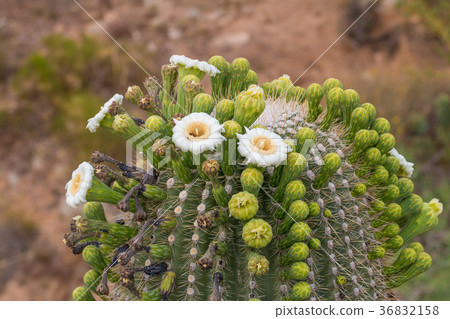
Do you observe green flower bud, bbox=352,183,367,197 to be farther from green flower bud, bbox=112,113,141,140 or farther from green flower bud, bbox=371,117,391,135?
green flower bud, bbox=112,113,141,140

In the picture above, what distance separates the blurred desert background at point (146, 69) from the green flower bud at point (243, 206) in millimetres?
4133

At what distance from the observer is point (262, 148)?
5.56 ft

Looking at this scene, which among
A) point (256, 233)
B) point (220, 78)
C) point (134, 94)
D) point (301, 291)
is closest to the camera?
point (256, 233)

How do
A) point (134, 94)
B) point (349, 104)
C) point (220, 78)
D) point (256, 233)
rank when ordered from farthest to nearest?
point (220, 78)
point (349, 104)
point (134, 94)
point (256, 233)

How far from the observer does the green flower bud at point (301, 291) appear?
169cm

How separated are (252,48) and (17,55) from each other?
4.64 metres

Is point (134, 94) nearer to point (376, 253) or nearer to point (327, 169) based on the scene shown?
point (327, 169)

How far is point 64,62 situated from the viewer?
7.85 meters

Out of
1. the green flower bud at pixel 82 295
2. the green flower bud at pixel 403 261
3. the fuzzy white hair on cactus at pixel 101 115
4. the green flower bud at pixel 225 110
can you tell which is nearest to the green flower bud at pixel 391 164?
the green flower bud at pixel 403 261

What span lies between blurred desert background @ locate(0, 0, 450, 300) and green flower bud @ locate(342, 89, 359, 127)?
11.8 ft

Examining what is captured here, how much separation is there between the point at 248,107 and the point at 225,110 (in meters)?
0.12

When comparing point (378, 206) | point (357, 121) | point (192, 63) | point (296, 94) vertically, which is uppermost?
point (296, 94)

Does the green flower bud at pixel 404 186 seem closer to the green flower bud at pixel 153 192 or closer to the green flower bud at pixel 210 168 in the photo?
the green flower bud at pixel 210 168

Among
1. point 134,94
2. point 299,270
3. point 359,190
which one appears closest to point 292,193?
Result: point 299,270
